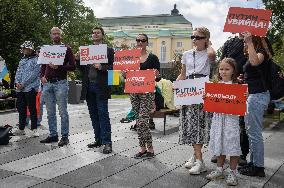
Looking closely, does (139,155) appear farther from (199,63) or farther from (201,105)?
(199,63)

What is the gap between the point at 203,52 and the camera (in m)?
5.21

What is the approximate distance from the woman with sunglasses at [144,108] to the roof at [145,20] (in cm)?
10098

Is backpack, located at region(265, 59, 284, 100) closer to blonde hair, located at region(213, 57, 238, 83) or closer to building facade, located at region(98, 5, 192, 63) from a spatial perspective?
blonde hair, located at region(213, 57, 238, 83)

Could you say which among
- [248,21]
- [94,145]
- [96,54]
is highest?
[248,21]

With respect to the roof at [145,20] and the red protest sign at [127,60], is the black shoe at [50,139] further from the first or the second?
the roof at [145,20]

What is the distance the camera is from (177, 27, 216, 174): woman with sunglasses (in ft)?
16.9

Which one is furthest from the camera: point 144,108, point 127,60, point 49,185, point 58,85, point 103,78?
point 58,85

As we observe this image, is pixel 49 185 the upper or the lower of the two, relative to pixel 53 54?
lower

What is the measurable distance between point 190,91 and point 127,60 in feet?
4.95

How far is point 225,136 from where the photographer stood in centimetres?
480

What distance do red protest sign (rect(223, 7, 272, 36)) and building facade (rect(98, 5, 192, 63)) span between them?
90558 millimetres

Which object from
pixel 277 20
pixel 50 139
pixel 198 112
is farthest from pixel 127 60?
pixel 277 20

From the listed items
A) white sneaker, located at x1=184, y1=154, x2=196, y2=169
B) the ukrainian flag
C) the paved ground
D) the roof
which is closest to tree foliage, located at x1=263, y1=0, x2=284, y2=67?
the ukrainian flag

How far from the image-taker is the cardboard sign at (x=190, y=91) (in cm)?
509
